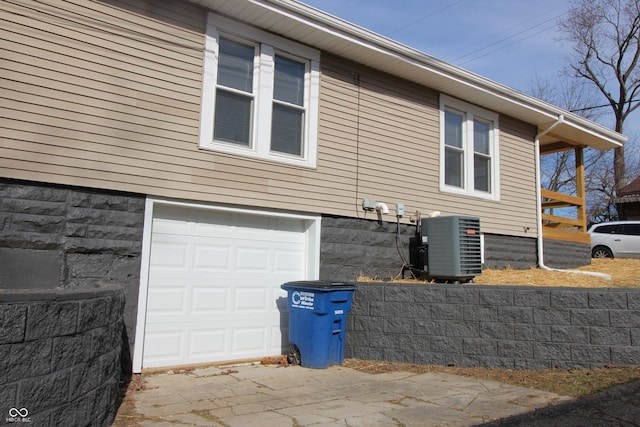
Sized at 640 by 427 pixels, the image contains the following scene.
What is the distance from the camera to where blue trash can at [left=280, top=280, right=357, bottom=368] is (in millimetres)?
6461

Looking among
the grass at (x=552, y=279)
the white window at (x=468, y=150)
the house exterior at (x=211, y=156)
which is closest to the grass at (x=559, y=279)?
the grass at (x=552, y=279)

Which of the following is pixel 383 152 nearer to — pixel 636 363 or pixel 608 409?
pixel 636 363

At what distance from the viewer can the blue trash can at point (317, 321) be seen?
646 centimetres

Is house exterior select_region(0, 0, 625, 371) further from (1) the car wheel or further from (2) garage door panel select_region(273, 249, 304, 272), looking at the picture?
(1) the car wheel

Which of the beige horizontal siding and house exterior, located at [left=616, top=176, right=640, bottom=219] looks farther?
house exterior, located at [left=616, top=176, right=640, bottom=219]

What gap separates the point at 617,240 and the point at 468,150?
27.6ft

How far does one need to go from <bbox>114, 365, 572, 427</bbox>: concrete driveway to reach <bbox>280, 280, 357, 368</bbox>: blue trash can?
235 millimetres

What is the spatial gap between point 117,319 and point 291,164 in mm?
3689

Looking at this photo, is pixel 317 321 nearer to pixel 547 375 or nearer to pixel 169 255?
pixel 169 255

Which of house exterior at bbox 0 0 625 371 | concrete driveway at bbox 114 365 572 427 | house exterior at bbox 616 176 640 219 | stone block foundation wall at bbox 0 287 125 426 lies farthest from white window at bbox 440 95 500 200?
house exterior at bbox 616 176 640 219

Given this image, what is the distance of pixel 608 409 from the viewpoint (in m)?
4.45

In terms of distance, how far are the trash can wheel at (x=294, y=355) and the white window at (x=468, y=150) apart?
164 inches

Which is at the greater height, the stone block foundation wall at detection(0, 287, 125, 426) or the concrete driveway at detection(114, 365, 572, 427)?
the stone block foundation wall at detection(0, 287, 125, 426)

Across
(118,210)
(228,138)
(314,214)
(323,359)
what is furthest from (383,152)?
(118,210)
